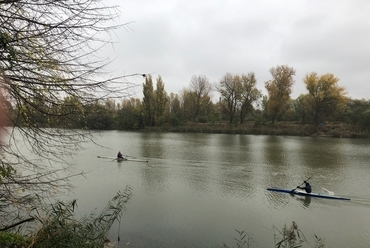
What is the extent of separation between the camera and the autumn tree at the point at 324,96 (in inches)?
1577

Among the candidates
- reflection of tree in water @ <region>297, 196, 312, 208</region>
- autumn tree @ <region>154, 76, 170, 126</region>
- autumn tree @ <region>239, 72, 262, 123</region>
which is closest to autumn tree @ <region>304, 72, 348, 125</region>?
autumn tree @ <region>239, 72, 262, 123</region>

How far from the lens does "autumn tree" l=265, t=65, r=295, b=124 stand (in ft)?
141

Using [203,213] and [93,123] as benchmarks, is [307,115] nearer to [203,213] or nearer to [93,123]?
[203,213]

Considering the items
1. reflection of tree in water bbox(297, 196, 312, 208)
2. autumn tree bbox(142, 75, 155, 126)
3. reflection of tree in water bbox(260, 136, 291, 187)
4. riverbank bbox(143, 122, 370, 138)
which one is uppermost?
autumn tree bbox(142, 75, 155, 126)

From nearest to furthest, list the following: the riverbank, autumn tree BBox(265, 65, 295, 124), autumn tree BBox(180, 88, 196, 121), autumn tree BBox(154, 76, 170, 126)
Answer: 1. the riverbank
2. autumn tree BBox(265, 65, 295, 124)
3. autumn tree BBox(154, 76, 170, 126)
4. autumn tree BBox(180, 88, 196, 121)

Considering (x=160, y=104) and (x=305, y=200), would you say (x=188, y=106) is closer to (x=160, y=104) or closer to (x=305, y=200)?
(x=160, y=104)

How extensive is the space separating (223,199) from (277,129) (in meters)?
33.9

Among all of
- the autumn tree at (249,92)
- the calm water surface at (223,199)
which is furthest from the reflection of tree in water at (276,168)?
the autumn tree at (249,92)

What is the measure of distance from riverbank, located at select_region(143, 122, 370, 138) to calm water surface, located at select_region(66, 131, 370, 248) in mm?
21831

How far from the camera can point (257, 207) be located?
9930mm

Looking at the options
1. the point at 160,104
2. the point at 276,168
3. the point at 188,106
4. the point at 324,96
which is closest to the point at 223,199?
the point at 276,168

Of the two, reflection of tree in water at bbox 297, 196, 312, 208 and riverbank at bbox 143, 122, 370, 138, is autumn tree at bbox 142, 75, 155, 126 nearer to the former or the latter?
riverbank at bbox 143, 122, 370, 138

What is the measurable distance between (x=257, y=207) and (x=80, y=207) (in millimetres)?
6399

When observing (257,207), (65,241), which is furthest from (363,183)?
(65,241)
